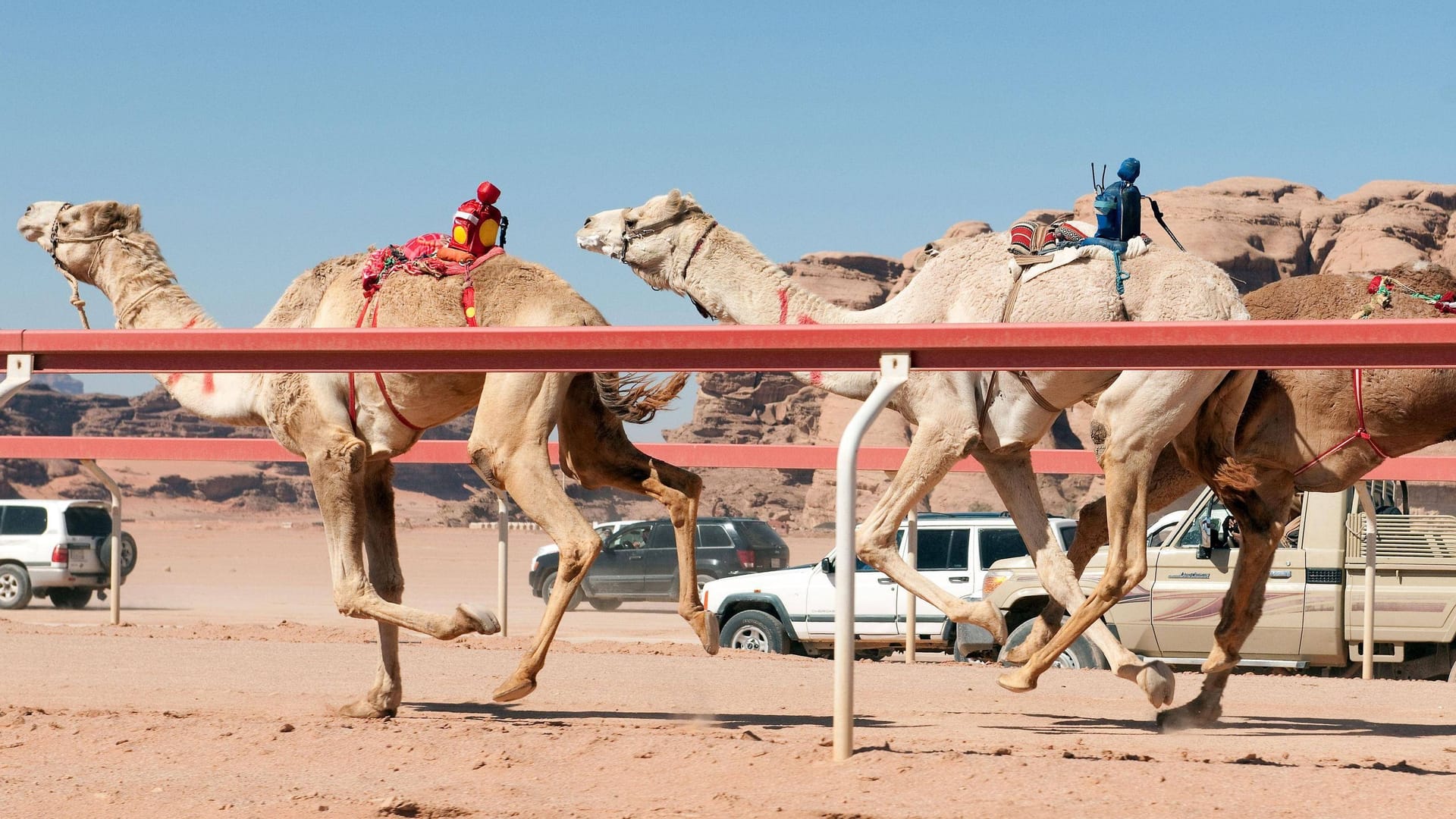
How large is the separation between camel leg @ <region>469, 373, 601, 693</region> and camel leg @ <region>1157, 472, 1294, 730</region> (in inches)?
126

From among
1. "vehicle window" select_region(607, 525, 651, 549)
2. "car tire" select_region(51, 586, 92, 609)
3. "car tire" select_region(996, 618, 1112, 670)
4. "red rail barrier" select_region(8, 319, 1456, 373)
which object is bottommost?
"car tire" select_region(51, 586, 92, 609)

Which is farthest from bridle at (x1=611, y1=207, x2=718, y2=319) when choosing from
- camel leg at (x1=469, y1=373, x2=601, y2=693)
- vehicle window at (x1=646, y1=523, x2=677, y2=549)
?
vehicle window at (x1=646, y1=523, x2=677, y2=549)

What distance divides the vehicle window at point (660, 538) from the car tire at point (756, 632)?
39.5 feet

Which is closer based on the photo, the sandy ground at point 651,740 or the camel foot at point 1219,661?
the sandy ground at point 651,740

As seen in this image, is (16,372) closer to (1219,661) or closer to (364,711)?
(364,711)

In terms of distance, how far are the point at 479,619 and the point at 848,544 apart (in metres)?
2.36

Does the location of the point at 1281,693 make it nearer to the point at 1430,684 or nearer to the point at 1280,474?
the point at 1430,684

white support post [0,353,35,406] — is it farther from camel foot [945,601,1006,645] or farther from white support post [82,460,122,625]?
white support post [82,460,122,625]

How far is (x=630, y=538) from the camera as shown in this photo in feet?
94.6

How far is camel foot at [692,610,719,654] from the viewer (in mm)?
7750

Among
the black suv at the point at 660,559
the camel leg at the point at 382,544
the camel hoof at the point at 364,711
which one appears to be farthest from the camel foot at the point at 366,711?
the black suv at the point at 660,559

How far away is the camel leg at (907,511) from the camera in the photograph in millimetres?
7105

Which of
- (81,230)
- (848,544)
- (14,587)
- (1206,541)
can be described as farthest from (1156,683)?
(14,587)

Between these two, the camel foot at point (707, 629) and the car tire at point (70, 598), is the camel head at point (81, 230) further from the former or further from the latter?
the car tire at point (70, 598)
